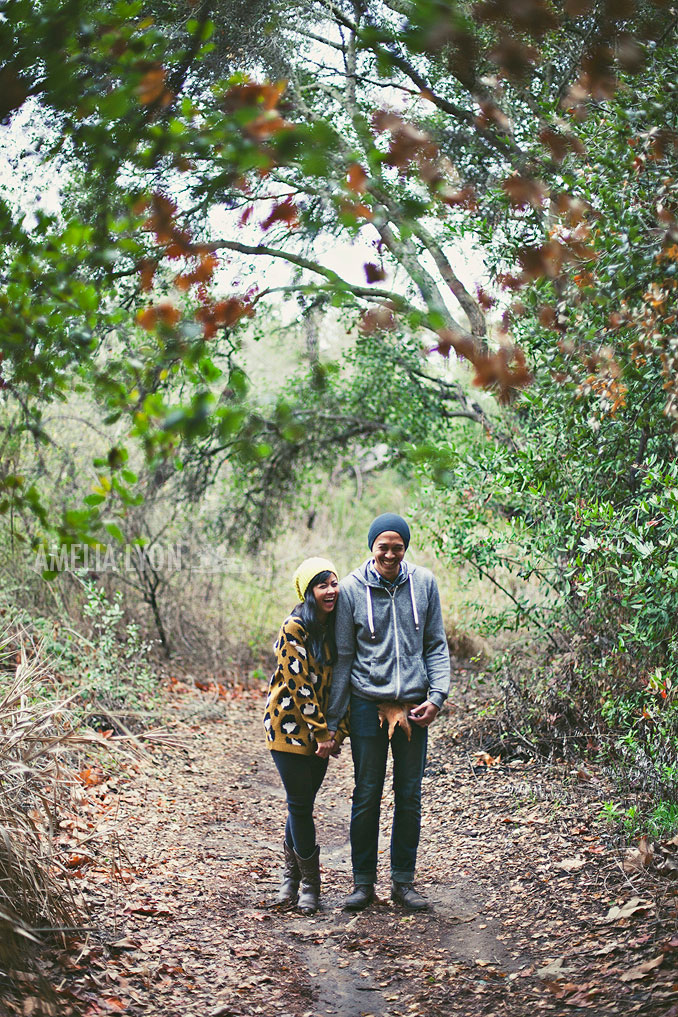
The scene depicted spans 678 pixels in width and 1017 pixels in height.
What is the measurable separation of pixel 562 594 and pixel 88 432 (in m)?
5.93

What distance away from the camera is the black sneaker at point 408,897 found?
4738 mm

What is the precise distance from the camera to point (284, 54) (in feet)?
26.8

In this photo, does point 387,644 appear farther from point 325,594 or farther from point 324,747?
point 324,747

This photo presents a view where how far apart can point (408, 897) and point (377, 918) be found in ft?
0.67

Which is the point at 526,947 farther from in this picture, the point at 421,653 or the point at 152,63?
the point at 152,63

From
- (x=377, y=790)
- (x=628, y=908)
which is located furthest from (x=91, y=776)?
(x=628, y=908)

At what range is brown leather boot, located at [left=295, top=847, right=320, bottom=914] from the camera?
189 inches

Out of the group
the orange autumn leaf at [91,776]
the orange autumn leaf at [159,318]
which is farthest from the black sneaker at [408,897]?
the orange autumn leaf at [159,318]

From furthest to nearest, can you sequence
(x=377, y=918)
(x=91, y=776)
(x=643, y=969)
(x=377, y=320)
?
(x=377, y=320) < (x=91, y=776) < (x=377, y=918) < (x=643, y=969)

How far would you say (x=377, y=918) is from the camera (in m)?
4.67

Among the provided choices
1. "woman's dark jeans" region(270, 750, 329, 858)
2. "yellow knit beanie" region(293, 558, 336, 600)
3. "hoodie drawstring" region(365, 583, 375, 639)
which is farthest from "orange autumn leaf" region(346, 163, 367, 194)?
"woman's dark jeans" region(270, 750, 329, 858)

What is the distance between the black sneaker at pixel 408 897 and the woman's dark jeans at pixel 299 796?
19.9 inches

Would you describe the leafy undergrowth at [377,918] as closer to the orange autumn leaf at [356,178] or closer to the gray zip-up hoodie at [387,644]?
the gray zip-up hoodie at [387,644]

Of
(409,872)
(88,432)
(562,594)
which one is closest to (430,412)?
(88,432)
